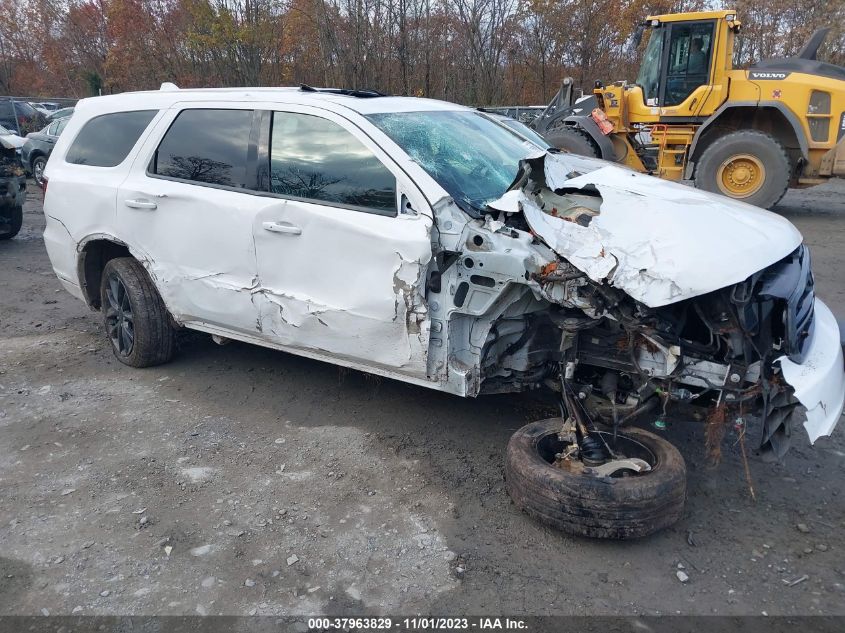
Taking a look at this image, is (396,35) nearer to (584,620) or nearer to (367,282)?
(367,282)

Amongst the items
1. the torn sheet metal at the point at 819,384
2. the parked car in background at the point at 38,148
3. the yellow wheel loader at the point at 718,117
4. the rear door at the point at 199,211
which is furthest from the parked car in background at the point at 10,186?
the torn sheet metal at the point at 819,384

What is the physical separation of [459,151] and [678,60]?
27.0 ft

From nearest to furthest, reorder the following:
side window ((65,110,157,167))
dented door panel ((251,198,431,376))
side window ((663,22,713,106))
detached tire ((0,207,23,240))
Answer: dented door panel ((251,198,431,376)) < side window ((65,110,157,167)) < detached tire ((0,207,23,240)) < side window ((663,22,713,106))

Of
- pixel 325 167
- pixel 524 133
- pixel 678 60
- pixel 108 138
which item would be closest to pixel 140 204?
pixel 108 138

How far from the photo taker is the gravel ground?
2689mm

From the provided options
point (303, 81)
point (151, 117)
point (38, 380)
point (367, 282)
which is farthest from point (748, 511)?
point (303, 81)

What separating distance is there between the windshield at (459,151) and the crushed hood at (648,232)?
0.26m

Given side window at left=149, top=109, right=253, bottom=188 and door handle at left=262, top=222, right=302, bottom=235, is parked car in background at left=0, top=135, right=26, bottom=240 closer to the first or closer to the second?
side window at left=149, top=109, right=253, bottom=188

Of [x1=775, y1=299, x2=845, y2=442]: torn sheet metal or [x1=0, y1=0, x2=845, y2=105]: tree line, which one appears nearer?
[x1=775, y1=299, x2=845, y2=442]: torn sheet metal

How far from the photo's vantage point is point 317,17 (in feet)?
64.0

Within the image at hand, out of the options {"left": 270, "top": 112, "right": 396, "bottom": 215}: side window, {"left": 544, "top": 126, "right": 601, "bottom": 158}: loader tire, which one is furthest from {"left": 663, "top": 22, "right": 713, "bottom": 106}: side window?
{"left": 270, "top": 112, "right": 396, "bottom": 215}: side window

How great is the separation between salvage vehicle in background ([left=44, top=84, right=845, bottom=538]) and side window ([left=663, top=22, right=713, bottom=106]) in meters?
7.25

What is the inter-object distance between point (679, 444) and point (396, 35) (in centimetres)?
1904

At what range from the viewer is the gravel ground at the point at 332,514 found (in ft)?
8.82
